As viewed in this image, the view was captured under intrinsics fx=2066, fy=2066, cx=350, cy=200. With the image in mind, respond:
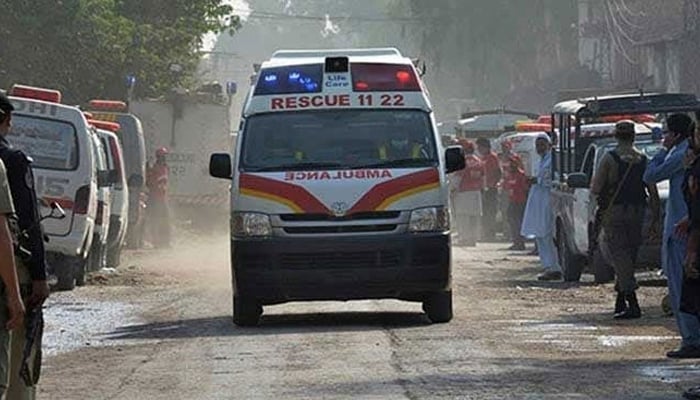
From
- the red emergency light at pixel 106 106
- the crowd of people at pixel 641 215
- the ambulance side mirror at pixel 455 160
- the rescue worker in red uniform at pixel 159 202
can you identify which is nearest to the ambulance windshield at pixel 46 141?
the crowd of people at pixel 641 215

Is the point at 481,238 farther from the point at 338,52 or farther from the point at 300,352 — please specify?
the point at 300,352

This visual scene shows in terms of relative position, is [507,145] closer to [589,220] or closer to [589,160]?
[589,160]

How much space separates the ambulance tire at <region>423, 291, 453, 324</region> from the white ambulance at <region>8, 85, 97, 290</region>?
6281mm

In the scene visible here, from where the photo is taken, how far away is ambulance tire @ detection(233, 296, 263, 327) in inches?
706

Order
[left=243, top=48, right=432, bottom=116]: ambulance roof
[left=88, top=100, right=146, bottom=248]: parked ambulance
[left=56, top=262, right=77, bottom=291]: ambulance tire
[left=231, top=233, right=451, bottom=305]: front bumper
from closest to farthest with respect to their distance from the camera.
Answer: [left=231, top=233, right=451, bottom=305]: front bumper, [left=243, top=48, right=432, bottom=116]: ambulance roof, [left=56, top=262, right=77, bottom=291]: ambulance tire, [left=88, top=100, right=146, bottom=248]: parked ambulance

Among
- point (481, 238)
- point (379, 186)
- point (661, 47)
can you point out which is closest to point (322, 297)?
point (379, 186)

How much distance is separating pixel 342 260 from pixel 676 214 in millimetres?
3499

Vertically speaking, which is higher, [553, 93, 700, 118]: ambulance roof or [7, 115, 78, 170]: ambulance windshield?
[553, 93, 700, 118]: ambulance roof

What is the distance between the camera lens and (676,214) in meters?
15.1

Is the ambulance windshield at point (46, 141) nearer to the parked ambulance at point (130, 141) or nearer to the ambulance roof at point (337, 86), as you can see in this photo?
the ambulance roof at point (337, 86)

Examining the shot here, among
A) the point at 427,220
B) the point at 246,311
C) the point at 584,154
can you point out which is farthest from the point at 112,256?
the point at 427,220

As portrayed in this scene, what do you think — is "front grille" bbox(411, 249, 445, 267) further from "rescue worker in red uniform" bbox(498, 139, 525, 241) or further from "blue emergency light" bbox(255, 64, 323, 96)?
"rescue worker in red uniform" bbox(498, 139, 525, 241)

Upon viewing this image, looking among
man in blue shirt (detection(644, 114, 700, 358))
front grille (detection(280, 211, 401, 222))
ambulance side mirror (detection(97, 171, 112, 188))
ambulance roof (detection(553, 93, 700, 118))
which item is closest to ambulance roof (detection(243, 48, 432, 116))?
front grille (detection(280, 211, 401, 222))

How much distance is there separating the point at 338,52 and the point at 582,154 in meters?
6.18
